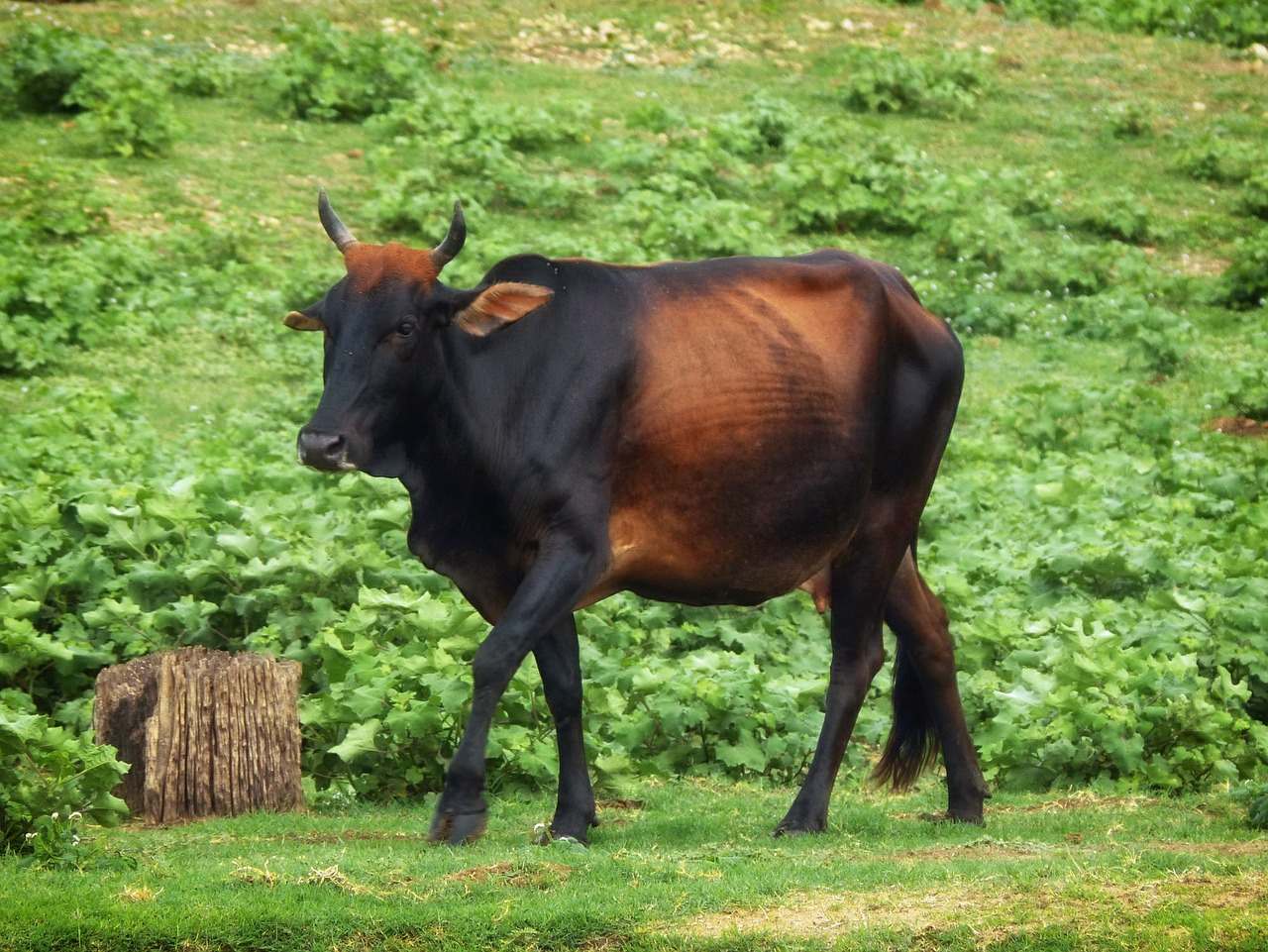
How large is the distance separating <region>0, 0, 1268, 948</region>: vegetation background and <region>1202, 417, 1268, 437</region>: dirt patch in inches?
2.1

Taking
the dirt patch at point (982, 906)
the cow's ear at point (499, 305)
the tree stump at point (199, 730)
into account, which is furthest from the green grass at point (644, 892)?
the cow's ear at point (499, 305)

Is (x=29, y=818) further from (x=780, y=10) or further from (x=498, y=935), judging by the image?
(x=780, y=10)

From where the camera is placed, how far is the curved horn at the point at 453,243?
23.1ft

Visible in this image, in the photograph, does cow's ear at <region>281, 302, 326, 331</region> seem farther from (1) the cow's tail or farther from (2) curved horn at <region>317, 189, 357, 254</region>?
(1) the cow's tail

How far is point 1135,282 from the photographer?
1819 centimetres

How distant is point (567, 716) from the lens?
7.56 m

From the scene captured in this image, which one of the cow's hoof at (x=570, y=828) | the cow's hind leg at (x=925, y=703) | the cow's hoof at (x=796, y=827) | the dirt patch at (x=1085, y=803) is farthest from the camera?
the dirt patch at (x=1085, y=803)

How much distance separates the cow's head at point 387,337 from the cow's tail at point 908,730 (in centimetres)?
252

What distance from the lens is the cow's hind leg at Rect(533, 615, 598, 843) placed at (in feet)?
24.6

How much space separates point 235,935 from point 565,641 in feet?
6.81

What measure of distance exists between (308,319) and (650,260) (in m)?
9.50

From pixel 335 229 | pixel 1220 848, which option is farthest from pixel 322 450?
pixel 1220 848

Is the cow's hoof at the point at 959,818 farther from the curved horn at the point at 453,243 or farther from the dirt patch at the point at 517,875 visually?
the curved horn at the point at 453,243

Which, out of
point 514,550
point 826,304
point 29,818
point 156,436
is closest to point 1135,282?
point 156,436
